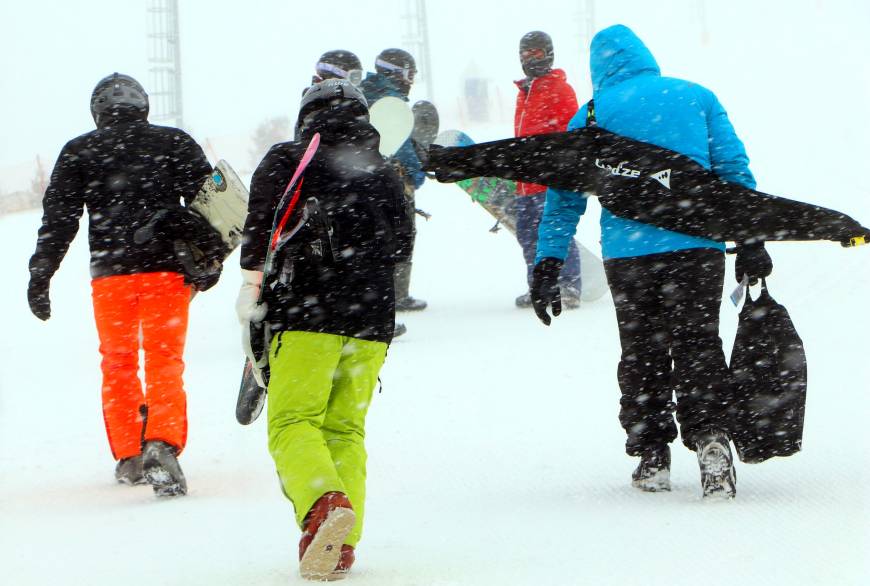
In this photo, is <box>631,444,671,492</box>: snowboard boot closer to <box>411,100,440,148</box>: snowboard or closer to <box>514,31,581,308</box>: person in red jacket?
<box>514,31,581,308</box>: person in red jacket

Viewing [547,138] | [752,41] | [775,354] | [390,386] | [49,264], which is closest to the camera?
[775,354]

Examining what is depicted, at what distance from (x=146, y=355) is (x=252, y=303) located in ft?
5.04

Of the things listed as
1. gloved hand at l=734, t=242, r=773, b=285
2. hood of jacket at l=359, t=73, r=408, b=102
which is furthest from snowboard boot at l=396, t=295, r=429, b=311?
gloved hand at l=734, t=242, r=773, b=285

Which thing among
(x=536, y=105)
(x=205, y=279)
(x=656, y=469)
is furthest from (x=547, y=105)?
(x=656, y=469)

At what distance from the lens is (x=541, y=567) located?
3342 mm

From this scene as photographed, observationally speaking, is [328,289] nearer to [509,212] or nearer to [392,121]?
[392,121]

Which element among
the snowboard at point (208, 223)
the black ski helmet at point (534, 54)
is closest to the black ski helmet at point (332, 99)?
the snowboard at point (208, 223)

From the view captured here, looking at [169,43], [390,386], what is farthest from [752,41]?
[390,386]

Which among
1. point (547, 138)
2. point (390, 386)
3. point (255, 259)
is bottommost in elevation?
point (390, 386)

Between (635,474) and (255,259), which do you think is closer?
(255,259)

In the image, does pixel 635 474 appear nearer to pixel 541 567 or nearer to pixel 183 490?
pixel 541 567

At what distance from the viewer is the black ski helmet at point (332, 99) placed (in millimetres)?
3607

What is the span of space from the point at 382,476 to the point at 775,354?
1.80 m

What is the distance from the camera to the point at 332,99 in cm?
361
